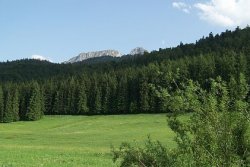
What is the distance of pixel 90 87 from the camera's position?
461ft

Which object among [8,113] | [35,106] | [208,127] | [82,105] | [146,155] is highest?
[208,127]

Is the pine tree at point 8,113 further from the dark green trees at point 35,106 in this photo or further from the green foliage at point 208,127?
the green foliage at point 208,127

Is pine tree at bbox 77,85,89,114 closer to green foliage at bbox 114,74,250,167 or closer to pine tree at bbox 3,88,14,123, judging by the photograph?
pine tree at bbox 3,88,14,123

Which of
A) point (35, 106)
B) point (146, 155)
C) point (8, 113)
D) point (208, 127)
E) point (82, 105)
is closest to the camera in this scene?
point (208, 127)

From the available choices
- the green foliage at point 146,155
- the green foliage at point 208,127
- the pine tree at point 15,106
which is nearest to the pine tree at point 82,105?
the pine tree at point 15,106

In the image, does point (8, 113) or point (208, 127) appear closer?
point (208, 127)

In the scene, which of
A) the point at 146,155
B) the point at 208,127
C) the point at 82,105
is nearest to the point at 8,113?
the point at 82,105

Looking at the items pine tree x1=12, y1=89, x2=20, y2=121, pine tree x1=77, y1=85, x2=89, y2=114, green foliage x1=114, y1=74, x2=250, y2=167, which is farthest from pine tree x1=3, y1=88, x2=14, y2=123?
green foliage x1=114, y1=74, x2=250, y2=167

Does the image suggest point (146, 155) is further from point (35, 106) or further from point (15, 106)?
point (15, 106)

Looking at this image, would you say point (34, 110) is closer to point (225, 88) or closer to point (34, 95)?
point (34, 95)

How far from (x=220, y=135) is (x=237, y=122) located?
0.30 m

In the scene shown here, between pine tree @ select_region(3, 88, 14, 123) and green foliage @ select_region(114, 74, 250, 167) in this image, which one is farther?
pine tree @ select_region(3, 88, 14, 123)

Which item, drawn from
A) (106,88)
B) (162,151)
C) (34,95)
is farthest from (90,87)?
(162,151)

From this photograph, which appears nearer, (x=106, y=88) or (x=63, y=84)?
(x=106, y=88)
